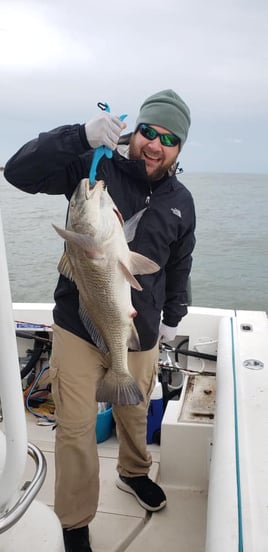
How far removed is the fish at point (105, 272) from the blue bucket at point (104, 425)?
115 centimetres

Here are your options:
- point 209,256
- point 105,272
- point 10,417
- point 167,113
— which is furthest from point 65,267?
point 209,256

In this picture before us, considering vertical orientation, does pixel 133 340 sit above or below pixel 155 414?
above

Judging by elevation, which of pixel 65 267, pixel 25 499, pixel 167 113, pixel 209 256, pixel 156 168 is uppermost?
pixel 167 113

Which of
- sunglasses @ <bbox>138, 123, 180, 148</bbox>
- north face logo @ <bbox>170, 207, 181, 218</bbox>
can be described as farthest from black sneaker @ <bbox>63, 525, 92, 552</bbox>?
sunglasses @ <bbox>138, 123, 180, 148</bbox>

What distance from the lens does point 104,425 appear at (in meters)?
3.41

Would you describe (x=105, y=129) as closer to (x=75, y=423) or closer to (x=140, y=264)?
(x=140, y=264)

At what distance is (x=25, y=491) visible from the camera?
114 centimetres

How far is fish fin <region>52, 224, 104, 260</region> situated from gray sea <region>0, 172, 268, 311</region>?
21.8ft

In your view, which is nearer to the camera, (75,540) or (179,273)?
(75,540)

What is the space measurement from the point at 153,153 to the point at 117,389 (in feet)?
3.47

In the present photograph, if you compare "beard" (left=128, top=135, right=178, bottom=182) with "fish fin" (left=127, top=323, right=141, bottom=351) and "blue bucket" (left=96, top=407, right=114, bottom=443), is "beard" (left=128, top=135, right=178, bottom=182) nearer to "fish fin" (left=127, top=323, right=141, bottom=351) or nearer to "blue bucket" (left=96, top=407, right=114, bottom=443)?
"fish fin" (left=127, top=323, right=141, bottom=351)

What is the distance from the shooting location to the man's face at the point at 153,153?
2.24 meters

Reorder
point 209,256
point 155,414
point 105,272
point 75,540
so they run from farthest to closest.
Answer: point 209,256
point 155,414
point 75,540
point 105,272

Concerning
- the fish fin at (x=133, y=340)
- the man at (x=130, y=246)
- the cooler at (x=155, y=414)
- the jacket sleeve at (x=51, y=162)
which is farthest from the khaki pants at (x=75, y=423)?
the cooler at (x=155, y=414)
